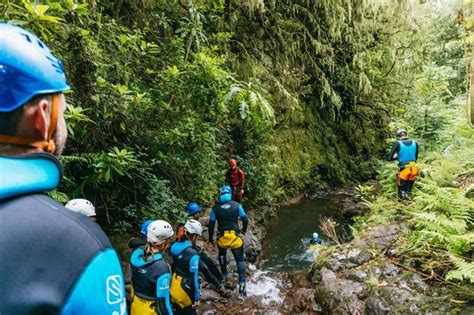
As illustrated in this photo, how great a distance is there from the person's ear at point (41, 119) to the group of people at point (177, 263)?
300 cm

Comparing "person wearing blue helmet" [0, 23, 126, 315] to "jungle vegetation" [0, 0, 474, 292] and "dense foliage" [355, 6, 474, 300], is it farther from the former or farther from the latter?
"dense foliage" [355, 6, 474, 300]

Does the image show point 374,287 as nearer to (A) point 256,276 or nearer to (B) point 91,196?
(A) point 256,276

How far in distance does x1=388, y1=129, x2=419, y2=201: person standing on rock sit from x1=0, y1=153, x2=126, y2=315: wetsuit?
8141 mm

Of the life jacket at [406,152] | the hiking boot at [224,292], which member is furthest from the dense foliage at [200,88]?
the life jacket at [406,152]

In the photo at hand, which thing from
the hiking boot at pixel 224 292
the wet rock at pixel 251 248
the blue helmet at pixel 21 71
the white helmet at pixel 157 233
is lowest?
the wet rock at pixel 251 248

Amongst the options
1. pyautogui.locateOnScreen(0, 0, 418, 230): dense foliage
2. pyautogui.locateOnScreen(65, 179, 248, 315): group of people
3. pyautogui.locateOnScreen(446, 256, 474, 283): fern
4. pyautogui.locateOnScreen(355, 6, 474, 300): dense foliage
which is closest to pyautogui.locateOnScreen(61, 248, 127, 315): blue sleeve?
pyautogui.locateOnScreen(65, 179, 248, 315): group of people

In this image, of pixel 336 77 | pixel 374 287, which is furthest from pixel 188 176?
pixel 336 77

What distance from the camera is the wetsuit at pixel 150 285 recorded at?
3750mm

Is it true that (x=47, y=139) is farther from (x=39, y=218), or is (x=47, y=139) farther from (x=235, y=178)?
(x=235, y=178)

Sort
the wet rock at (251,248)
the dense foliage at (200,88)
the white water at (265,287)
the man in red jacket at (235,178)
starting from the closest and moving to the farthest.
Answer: the dense foliage at (200,88) < the white water at (265,287) < the wet rock at (251,248) < the man in red jacket at (235,178)

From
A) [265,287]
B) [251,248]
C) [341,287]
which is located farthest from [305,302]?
[251,248]

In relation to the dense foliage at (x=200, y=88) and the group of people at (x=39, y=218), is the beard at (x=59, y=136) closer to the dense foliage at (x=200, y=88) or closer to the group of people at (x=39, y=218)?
the group of people at (x=39, y=218)

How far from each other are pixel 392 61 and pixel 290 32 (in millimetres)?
7712

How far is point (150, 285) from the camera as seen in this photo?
3865 millimetres
